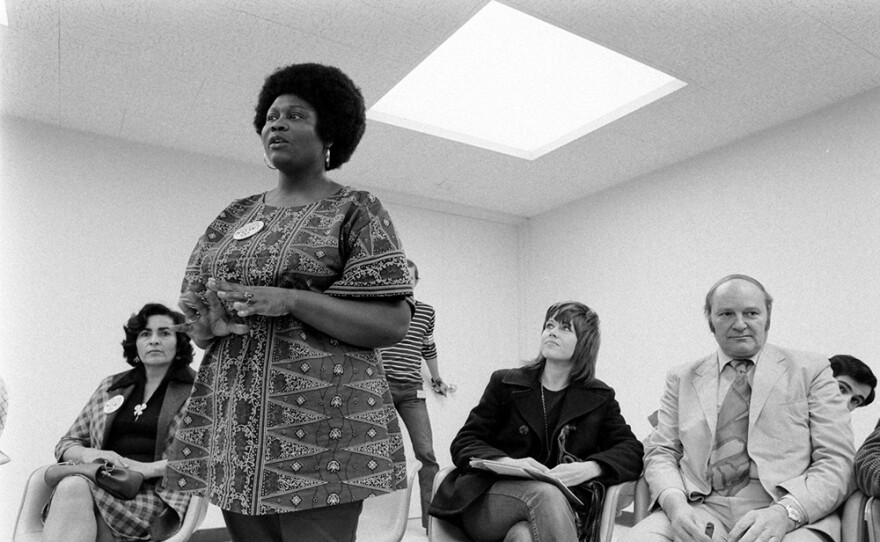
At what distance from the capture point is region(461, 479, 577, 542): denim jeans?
6.45ft

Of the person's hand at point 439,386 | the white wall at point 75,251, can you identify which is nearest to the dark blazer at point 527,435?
the white wall at point 75,251

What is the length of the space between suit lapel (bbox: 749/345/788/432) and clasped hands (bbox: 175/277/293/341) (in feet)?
5.50

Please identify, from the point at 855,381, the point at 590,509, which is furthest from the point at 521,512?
the point at 855,381

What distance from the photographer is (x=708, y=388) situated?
85.9 inches

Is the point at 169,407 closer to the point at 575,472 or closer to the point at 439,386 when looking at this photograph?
the point at 575,472

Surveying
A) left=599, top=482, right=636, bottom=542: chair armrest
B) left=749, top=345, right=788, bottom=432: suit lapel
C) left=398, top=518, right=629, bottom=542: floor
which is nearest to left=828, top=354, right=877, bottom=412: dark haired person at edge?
left=749, top=345, right=788, bottom=432: suit lapel

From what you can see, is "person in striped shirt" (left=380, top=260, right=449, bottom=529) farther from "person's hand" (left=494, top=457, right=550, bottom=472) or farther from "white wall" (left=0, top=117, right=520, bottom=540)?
"person's hand" (left=494, top=457, right=550, bottom=472)

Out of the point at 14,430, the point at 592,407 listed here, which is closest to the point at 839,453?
the point at 592,407

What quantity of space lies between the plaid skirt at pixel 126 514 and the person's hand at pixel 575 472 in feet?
4.37

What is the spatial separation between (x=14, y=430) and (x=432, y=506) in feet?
9.76

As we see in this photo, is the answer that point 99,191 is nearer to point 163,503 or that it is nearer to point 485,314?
point 163,503

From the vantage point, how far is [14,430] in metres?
3.90

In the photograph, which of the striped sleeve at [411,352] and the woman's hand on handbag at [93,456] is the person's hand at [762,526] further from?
the striped sleeve at [411,352]

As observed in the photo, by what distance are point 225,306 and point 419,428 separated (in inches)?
140
